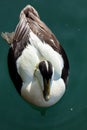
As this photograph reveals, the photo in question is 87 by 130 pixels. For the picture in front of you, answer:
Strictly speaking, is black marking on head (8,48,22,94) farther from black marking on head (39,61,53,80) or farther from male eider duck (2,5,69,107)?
black marking on head (39,61,53,80)

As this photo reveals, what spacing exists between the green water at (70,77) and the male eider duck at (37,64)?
0.16m

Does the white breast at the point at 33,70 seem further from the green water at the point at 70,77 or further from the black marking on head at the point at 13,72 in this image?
the green water at the point at 70,77

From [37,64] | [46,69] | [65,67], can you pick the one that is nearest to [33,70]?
[37,64]

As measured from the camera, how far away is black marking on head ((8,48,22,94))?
5.19 meters

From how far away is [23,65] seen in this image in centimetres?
509

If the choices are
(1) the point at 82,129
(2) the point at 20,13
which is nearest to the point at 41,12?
(2) the point at 20,13

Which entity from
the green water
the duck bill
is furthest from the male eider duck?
the green water

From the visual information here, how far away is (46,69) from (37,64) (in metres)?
0.22

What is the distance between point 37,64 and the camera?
5.04 metres

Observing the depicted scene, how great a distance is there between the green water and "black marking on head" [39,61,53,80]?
58 centimetres

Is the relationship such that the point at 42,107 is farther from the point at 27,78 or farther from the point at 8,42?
the point at 8,42

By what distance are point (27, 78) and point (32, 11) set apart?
936 millimetres

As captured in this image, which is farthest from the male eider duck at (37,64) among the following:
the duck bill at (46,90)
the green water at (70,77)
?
the green water at (70,77)

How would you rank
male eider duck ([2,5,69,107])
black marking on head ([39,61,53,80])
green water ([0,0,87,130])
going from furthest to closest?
green water ([0,0,87,130])
male eider duck ([2,5,69,107])
black marking on head ([39,61,53,80])
